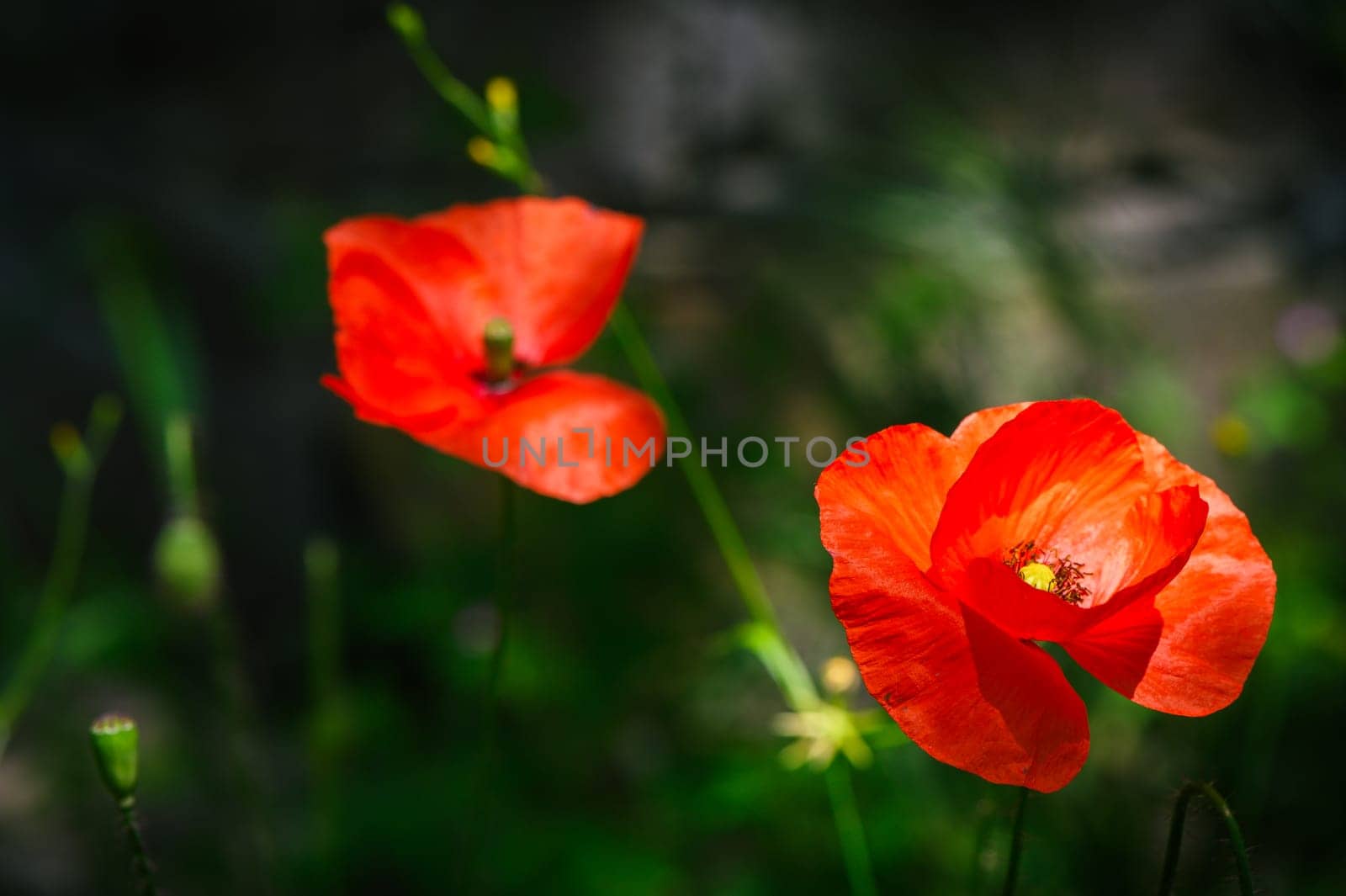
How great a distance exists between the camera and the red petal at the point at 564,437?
58cm

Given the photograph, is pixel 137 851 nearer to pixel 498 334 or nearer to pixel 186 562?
pixel 498 334

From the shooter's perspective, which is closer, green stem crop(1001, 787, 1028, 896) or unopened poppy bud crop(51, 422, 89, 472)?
→ green stem crop(1001, 787, 1028, 896)

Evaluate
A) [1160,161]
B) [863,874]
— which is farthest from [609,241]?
[1160,161]

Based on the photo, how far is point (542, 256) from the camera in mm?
748

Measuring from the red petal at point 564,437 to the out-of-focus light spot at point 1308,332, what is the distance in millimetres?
1898

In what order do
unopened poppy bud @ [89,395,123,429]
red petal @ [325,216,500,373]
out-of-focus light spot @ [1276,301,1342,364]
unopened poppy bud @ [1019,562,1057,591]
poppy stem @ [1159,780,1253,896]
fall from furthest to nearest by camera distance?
out-of-focus light spot @ [1276,301,1342,364] < unopened poppy bud @ [89,395,123,429] < red petal @ [325,216,500,373] < unopened poppy bud @ [1019,562,1057,591] < poppy stem @ [1159,780,1253,896]

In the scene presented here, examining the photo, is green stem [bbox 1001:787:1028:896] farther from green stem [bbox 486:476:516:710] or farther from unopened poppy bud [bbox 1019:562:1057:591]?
green stem [bbox 486:476:516:710]

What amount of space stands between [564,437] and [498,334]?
0.32 feet

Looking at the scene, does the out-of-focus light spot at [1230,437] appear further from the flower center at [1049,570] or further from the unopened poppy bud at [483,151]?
the unopened poppy bud at [483,151]

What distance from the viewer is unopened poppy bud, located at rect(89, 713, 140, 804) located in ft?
1.56

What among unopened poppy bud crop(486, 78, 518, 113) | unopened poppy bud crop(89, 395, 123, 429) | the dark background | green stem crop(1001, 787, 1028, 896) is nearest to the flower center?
green stem crop(1001, 787, 1028, 896)

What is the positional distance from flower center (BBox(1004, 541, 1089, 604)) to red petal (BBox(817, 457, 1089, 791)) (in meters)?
0.07

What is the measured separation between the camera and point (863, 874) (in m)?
0.96

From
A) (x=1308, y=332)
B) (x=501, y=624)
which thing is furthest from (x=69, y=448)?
(x=1308, y=332)
